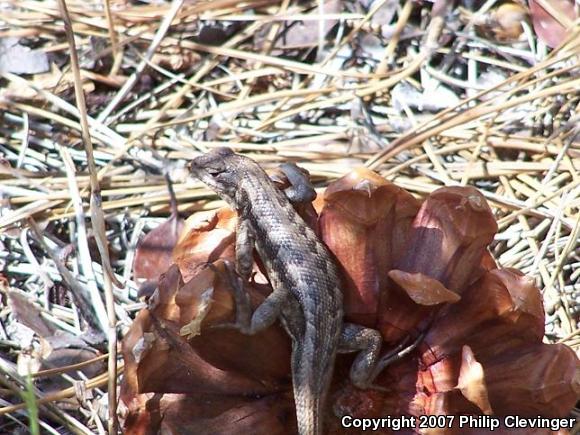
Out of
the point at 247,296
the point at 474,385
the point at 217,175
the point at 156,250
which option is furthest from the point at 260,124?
the point at 474,385

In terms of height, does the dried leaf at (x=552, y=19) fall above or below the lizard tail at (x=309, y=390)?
above

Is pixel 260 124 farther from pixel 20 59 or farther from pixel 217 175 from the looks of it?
pixel 20 59

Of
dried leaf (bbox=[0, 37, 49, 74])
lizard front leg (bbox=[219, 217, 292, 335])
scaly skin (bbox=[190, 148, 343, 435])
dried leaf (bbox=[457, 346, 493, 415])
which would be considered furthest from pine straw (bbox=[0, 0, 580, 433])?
dried leaf (bbox=[457, 346, 493, 415])

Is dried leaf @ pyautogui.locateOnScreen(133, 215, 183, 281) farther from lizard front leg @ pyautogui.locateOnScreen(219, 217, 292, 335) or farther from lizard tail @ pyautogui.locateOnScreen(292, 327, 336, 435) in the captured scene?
lizard tail @ pyautogui.locateOnScreen(292, 327, 336, 435)

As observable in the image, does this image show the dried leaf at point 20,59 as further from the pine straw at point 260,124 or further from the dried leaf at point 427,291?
the dried leaf at point 427,291

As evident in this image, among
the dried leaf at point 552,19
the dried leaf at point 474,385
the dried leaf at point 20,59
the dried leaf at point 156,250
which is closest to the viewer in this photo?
the dried leaf at point 474,385

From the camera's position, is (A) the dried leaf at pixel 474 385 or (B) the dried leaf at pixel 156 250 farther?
(B) the dried leaf at pixel 156 250

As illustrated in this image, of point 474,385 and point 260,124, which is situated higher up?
point 474,385

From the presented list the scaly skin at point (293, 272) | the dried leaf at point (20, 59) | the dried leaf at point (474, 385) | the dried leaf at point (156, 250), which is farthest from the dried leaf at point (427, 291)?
the dried leaf at point (20, 59)

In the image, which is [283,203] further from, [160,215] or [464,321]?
[464,321]
